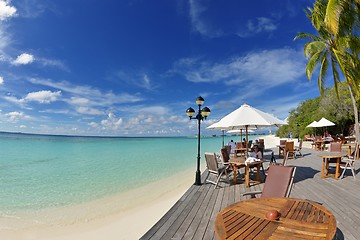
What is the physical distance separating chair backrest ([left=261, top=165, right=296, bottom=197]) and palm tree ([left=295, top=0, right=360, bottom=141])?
21.9 feet

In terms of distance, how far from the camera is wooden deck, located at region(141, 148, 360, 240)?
9.56 ft

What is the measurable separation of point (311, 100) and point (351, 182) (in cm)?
3314

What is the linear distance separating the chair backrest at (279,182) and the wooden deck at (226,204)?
83 centimetres

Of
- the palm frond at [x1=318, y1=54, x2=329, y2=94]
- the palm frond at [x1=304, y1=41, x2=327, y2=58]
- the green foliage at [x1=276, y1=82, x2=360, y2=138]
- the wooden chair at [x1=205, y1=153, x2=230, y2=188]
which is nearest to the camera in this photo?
the wooden chair at [x1=205, y1=153, x2=230, y2=188]

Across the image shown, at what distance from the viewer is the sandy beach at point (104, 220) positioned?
4352mm

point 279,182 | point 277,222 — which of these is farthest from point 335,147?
point 277,222

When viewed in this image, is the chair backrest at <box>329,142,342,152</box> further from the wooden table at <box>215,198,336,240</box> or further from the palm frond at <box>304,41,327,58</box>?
the palm frond at <box>304,41,327,58</box>

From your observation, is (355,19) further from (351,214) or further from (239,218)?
(239,218)

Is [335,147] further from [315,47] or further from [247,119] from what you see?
[315,47]

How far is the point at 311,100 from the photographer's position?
33.4 m

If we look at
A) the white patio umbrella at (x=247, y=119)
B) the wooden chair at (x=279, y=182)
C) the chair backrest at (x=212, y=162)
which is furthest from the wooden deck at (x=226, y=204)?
the white patio umbrella at (x=247, y=119)

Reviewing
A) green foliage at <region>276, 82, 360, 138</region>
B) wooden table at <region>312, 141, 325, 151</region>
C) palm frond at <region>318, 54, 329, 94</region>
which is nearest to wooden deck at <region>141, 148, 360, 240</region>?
palm frond at <region>318, 54, 329, 94</region>

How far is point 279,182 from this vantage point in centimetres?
324

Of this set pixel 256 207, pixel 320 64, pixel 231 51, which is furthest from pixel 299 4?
pixel 256 207
